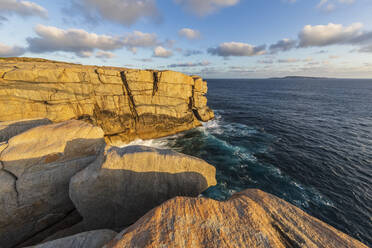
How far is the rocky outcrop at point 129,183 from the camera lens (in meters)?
7.52

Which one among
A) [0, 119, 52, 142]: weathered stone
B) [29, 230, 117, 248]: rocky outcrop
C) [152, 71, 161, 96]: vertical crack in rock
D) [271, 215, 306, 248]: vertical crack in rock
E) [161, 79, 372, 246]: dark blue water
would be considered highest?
[152, 71, 161, 96]: vertical crack in rock

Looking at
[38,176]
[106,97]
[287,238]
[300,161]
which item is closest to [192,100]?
[106,97]

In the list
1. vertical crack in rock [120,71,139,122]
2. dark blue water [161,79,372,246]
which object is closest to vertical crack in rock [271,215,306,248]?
dark blue water [161,79,372,246]

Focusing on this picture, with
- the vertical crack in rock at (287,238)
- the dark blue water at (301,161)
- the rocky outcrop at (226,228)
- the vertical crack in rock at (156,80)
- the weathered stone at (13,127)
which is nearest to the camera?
the rocky outcrop at (226,228)

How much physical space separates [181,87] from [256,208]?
84.8 feet

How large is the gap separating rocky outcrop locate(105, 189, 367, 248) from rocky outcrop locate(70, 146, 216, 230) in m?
3.06

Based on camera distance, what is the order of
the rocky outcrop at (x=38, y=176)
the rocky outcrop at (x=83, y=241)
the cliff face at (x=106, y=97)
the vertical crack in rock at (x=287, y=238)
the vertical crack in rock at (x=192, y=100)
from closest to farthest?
the vertical crack in rock at (x=287, y=238)
the rocky outcrop at (x=83, y=241)
the rocky outcrop at (x=38, y=176)
the cliff face at (x=106, y=97)
the vertical crack in rock at (x=192, y=100)

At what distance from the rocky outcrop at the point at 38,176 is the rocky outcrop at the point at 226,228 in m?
7.14

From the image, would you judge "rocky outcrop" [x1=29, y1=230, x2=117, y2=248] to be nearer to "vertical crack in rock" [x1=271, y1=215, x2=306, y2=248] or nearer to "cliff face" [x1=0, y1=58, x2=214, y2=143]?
"vertical crack in rock" [x1=271, y1=215, x2=306, y2=248]

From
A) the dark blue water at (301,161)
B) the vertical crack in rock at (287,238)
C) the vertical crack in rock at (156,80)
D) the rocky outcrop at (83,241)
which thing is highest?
the vertical crack in rock at (156,80)

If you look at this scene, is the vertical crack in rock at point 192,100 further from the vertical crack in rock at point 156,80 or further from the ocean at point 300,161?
the vertical crack in rock at point 156,80

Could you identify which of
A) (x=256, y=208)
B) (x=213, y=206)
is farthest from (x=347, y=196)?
(x=213, y=206)

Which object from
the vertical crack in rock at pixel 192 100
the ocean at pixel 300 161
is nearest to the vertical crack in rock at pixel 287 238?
the ocean at pixel 300 161

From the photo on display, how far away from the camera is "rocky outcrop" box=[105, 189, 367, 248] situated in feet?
12.8
